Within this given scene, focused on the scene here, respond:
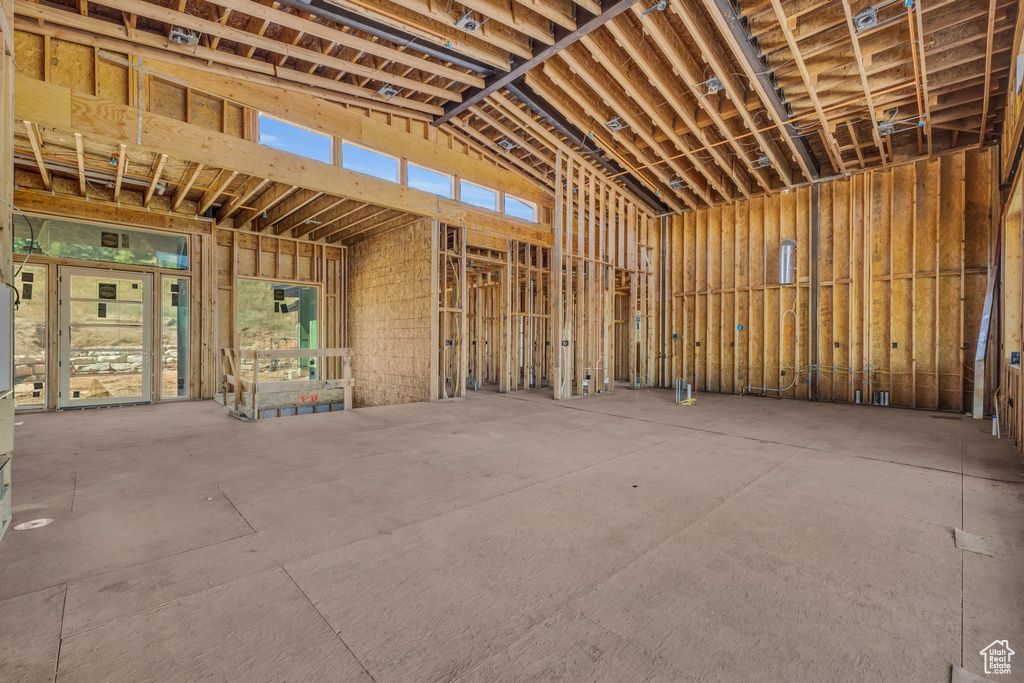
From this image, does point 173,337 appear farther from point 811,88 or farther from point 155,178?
point 811,88

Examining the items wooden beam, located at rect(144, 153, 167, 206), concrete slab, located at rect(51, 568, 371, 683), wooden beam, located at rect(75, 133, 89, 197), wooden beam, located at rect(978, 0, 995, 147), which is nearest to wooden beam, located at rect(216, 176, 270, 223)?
wooden beam, located at rect(144, 153, 167, 206)

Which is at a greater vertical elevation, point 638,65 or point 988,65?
point 638,65

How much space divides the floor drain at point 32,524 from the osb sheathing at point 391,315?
6646 millimetres

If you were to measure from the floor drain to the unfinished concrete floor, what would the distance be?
12 centimetres

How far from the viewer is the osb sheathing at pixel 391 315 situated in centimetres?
987

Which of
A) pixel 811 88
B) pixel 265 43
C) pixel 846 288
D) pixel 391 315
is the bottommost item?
pixel 391 315

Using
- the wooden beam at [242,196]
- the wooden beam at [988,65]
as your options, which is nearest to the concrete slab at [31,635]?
the wooden beam at [242,196]

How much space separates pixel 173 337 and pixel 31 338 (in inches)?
81.1

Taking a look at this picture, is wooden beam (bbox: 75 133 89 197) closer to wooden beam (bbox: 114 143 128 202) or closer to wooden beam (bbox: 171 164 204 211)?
wooden beam (bbox: 114 143 128 202)

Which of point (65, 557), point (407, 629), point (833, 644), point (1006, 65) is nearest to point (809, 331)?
point (1006, 65)

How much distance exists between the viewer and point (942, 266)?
8.97 meters

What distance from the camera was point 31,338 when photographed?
8.00 metres

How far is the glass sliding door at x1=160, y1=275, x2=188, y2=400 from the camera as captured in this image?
30.7 ft

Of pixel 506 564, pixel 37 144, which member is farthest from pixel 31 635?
pixel 37 144
